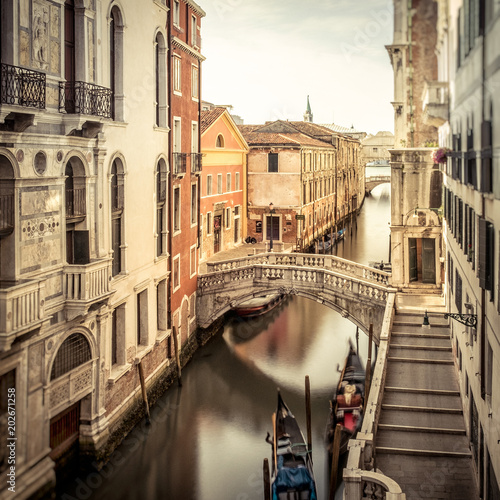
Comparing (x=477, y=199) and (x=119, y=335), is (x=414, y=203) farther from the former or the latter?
(x=477, y=199)

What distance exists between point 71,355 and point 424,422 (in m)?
6.51

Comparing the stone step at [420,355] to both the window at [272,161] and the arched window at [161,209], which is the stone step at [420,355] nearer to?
the arched window at [161,209]

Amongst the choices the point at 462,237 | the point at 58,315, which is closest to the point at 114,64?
the point at 58,315

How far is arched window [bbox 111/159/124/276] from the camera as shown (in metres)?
14.0

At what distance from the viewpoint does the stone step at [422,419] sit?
38.5 ft

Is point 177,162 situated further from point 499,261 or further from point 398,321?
point 499,261

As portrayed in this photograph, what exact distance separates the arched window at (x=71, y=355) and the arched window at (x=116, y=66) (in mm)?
4775

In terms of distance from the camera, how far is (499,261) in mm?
7469

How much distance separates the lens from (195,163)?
20797mm

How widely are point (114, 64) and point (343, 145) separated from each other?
3926cm

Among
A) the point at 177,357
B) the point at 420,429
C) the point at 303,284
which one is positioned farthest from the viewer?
the point at 303,284

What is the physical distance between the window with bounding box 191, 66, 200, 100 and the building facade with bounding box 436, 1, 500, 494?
9495 millimetres

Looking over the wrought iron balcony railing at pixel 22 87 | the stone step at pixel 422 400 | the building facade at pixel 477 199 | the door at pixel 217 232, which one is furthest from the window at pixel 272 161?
the wrought iron balcony railing at pixel 22 87

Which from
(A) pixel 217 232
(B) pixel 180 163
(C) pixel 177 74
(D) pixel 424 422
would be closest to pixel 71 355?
(D) pixel 424 422
